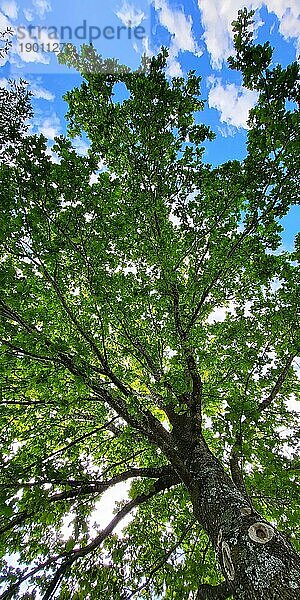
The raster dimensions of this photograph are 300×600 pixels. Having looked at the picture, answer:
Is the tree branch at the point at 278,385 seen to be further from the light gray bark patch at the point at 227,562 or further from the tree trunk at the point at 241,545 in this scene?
the light gray bark patch at the point at 227,562

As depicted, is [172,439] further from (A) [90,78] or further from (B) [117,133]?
(A) [90,78]

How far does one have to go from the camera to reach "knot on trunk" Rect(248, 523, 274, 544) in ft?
9.35

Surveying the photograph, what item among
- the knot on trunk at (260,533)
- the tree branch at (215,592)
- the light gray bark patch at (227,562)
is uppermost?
the knot on trunk at (260,533)

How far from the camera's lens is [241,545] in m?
2.85

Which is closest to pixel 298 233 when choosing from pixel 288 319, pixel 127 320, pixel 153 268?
pixel 288 319

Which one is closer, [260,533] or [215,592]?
[260,533]

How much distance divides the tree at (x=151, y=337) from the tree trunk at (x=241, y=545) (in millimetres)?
17

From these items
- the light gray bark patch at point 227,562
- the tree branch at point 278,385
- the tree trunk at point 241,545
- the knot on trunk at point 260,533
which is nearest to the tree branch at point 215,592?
the tree trunk at point 241,545

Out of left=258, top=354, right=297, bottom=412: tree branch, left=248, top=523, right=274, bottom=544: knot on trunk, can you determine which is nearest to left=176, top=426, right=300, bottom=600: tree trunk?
left=248, top=523, right=274, bottom=544: knot on trunk

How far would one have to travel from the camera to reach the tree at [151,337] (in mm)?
3742

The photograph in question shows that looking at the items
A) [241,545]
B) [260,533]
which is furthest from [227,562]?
[260,533]

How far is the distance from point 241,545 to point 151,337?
13.3ft

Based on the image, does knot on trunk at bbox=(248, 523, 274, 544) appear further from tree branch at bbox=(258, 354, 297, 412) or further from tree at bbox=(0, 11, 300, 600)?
tree branch at bbox=(258, 354, 297, 412)

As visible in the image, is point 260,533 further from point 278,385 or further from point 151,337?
point 151,337
